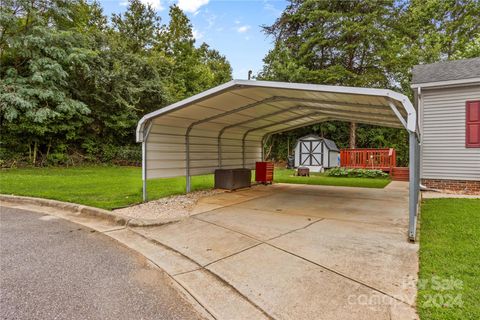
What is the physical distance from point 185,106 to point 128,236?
9.88 feet

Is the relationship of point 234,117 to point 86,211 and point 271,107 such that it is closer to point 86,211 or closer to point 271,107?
point 271,107

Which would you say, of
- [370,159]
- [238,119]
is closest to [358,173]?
[370,159]

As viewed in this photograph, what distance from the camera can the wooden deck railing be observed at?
1358 centimetres

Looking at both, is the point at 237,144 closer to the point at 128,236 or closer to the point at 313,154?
the point at 128,236

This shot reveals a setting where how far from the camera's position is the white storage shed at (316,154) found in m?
17.8

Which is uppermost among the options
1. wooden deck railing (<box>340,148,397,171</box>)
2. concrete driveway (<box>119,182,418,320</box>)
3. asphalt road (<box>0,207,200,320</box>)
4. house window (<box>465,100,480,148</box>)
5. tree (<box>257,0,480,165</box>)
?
tree (<box>257,0,480,165</box>)

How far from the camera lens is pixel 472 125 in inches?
313

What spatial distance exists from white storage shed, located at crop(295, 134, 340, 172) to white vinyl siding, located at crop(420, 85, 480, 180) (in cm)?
904

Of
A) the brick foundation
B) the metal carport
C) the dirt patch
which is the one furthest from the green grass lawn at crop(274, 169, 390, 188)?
the dirt patch

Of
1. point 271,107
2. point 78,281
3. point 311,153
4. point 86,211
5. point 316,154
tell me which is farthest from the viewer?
point 311,153

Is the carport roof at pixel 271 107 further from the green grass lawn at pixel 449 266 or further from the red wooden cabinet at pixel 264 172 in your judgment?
the green grass lawn at pixel 449 266

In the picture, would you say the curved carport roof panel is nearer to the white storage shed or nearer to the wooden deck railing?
the wooden deck railing

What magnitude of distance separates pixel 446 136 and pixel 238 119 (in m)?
6.41

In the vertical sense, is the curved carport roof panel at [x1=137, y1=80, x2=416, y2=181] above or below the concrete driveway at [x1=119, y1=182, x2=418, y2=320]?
above
